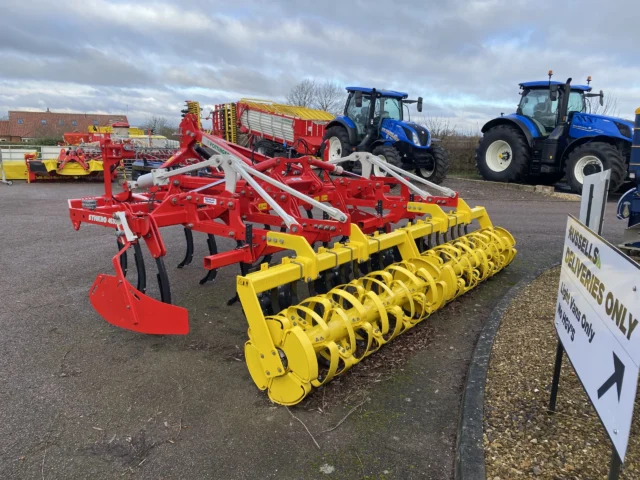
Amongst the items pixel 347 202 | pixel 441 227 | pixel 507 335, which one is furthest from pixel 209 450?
pixel 347 202

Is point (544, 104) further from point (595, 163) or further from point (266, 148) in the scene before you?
point (266, 148)

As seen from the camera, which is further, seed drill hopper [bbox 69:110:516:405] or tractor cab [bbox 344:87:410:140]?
tractor cab [bbox 344:87:410:140]

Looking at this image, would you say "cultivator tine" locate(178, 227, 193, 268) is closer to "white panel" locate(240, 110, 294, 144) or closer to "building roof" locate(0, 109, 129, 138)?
"white panel" locate(240, 110, 294, 144)

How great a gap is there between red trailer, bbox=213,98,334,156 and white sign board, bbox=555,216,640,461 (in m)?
12.8

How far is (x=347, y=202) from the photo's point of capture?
6.18 meters

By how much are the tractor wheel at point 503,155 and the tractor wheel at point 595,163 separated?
1.26 m

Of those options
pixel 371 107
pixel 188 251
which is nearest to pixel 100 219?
pixel 188 251

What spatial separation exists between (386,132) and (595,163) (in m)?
5.46

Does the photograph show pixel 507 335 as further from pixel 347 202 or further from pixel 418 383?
pixel 347 202

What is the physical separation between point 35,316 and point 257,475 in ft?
10.5

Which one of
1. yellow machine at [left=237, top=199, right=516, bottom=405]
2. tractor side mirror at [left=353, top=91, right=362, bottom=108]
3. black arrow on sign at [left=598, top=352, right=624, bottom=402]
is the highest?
tractor side mirror at [left=353, top=91, right=362, bottom=108]

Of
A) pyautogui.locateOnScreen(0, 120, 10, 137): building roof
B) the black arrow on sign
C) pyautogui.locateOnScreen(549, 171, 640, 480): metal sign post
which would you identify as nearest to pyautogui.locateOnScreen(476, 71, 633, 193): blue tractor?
pyautogui.locateOnScreen(549, 171, 640, 480): metal sign post

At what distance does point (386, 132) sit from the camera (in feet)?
44.5

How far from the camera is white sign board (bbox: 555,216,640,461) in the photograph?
158cm
